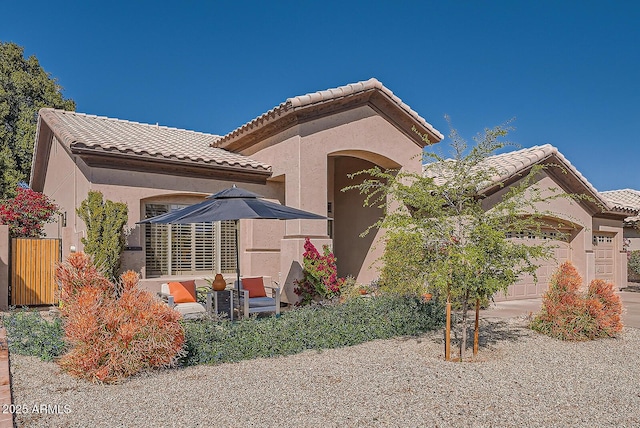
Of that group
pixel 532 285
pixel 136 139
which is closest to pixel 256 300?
pixel 136 139

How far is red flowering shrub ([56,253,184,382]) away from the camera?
657 centimetres

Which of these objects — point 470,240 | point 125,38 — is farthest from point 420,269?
point 125,38

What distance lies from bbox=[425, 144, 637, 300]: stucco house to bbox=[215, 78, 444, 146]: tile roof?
2660mm

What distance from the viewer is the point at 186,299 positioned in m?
10.7

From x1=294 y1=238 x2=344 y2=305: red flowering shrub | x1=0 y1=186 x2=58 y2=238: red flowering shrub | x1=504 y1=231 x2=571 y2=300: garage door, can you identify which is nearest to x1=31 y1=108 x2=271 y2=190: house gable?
x1=0 y1=186 x2=58 y2=238: red flowering shrub

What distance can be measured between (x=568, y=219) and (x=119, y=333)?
1253cm

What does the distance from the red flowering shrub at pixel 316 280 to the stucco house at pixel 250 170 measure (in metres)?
0.28

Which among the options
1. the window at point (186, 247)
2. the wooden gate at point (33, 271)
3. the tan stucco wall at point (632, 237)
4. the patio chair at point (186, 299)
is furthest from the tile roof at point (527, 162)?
the wooden gate at point (33, 271)

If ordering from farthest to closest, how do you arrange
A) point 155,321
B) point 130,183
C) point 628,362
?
point 130,183 → point 628,362 → point 155,321

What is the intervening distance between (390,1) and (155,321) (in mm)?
13479

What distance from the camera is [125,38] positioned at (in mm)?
21828

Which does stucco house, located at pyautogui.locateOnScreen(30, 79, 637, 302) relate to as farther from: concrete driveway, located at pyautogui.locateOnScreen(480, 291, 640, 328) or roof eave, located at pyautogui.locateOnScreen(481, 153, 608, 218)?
concrete driveway, located at pyautogui.locateOnScreen(480, 291, 640, 328)

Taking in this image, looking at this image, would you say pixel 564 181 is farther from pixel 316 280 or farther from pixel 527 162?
pixel 316 280

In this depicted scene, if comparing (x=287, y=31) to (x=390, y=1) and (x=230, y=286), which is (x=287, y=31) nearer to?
(x=390, y=1)
